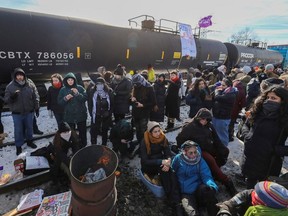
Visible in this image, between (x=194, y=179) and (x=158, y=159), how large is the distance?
2.27 ft

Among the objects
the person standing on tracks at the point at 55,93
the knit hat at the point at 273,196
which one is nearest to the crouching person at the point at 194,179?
the knit hat at the point at 273,196

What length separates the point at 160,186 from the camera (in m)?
3.39

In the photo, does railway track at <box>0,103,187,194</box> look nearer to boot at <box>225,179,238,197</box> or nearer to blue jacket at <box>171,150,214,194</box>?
blue jacket at <box>171,150,214,194</box>

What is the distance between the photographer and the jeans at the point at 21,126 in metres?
4.49

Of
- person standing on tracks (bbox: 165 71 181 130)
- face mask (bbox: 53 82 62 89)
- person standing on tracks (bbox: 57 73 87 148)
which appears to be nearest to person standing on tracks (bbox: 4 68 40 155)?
face mask (bbox: 53 82 62 89)

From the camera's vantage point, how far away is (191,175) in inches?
128

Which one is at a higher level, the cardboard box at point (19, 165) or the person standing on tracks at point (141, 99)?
the person standing on tracks at point (141, 99)

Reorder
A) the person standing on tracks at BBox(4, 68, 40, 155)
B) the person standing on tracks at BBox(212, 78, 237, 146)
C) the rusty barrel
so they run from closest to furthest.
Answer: the rusty barrel
the person standing on tracks at BBox(4, 68, 40, 155)
the person standing on tracks at BBox(212, 78, 237, 146)

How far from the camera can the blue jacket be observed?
3172mm

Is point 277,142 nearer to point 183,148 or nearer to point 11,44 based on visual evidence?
point 183,148

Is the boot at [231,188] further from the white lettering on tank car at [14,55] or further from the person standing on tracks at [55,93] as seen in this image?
the white lettering on tank car at [14,55]

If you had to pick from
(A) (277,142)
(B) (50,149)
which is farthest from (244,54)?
(B) (50,149)

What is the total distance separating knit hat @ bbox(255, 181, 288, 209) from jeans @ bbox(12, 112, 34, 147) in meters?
4.73

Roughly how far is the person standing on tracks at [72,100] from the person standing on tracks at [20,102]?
0.74m
